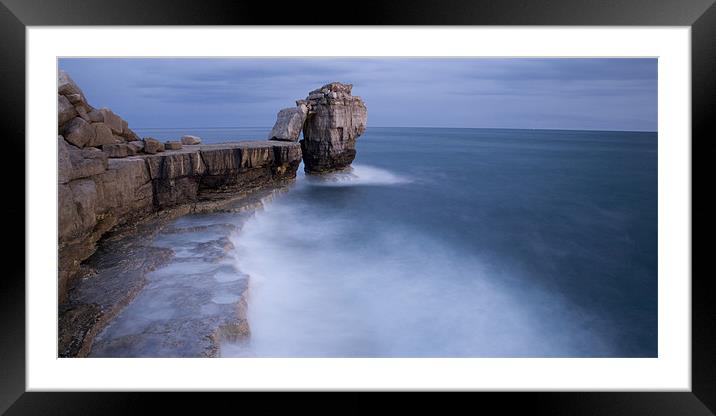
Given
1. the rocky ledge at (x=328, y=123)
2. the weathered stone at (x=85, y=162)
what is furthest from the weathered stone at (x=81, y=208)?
the rocky ledge at (x=328, y=123)

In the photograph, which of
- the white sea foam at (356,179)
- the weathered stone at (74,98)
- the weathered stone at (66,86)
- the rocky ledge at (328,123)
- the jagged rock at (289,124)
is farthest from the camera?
the white sea foam at (356,179)

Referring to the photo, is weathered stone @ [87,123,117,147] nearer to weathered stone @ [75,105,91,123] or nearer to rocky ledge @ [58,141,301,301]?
weathered stone @ [75,105,91,123]

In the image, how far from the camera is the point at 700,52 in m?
3.45

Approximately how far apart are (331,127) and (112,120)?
31.2ft

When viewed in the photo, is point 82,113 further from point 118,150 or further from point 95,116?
point 118,150

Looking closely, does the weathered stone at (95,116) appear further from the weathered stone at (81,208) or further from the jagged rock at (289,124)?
the jagged rock at (289,124)

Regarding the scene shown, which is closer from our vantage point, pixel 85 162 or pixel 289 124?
pixel 85 162

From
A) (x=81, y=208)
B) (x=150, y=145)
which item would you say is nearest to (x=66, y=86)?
(x=150, y=145)

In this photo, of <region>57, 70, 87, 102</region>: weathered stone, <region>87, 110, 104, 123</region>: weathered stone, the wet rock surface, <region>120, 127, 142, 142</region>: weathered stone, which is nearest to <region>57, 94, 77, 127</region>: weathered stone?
<region>57, 70, 87, 102</region>: weathered stone

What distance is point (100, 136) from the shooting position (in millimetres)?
8695

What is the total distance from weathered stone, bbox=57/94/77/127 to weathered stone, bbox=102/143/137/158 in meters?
1.01

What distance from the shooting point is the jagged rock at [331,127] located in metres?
18.1

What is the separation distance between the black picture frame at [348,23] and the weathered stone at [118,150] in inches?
236

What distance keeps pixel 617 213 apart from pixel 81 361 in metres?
12.2
